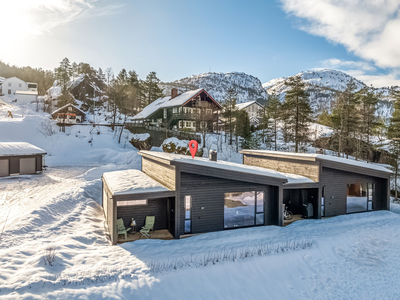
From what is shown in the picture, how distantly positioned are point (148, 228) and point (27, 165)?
20.6 m

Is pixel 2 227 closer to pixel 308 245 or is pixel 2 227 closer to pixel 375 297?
pixel 308 245

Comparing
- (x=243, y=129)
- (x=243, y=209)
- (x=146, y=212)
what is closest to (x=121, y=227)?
(x=146, y=212)

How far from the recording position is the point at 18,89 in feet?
223

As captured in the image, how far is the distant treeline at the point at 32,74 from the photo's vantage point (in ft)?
232

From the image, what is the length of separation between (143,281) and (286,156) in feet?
36.6

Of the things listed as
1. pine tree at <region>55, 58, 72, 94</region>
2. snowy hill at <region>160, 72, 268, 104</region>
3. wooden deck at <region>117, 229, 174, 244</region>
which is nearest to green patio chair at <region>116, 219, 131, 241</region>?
wooden deck at <region>117, 229, 174, 244</region>

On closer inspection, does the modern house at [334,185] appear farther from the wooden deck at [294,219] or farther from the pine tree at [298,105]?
the pine tree at [298,105]

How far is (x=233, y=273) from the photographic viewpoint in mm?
7574

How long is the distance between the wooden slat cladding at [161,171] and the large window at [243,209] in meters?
2.65

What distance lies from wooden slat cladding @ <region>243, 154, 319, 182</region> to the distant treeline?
7147 cm

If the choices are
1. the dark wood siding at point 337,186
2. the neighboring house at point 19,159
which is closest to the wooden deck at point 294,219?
the dark wood siding at point 337,186

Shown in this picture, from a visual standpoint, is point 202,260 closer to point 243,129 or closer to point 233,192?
point 233,192

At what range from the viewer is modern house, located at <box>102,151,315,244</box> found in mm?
9914

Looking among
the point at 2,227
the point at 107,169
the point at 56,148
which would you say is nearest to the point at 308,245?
the point at 2,227
